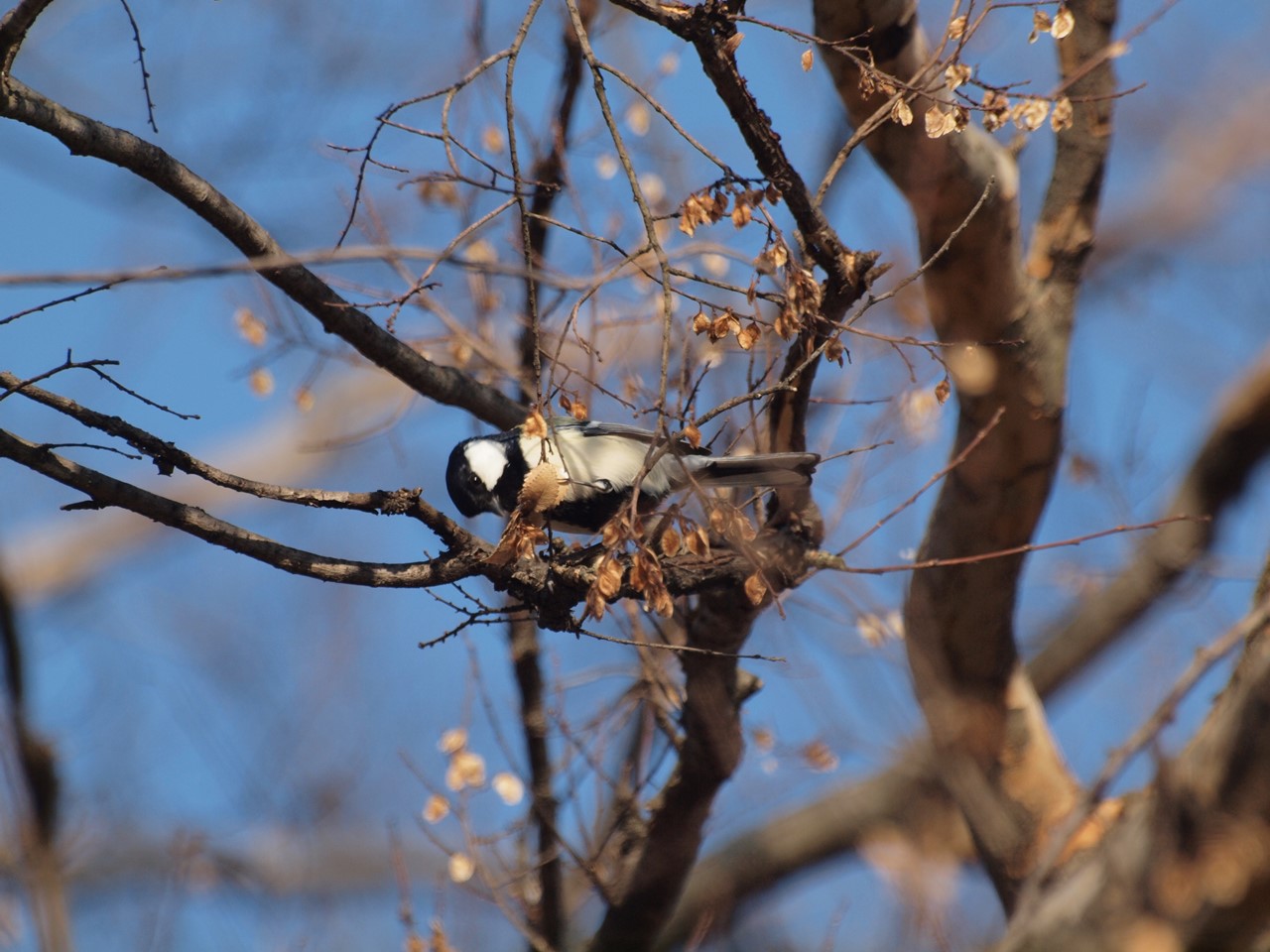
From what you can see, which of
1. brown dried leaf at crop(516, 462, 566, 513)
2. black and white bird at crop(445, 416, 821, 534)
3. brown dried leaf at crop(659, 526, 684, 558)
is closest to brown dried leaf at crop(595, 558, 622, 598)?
brown dried leaf at crop(659, 526, 684, 558)

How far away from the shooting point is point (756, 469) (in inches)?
121

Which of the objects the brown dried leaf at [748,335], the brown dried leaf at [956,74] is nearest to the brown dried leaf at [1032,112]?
the brown dried leaf at [956,74]

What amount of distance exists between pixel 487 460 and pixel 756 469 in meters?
1.03

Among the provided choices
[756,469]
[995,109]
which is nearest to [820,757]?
[756,469]

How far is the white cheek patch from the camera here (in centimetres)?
373

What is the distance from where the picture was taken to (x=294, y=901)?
18.3ft

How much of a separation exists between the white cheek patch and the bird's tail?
77cm

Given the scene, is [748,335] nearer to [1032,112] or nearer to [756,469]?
[756,469]

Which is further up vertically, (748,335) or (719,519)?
(748,335)

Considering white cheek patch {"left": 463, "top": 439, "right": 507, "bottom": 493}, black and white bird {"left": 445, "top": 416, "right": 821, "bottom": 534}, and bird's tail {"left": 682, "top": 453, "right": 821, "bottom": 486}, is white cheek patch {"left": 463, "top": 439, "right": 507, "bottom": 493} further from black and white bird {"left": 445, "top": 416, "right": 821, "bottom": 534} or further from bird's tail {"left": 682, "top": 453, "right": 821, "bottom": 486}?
bird's tail {"left": 682, "top": 453, "right": 821, "bottom": 486}

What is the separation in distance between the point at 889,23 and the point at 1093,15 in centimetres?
66

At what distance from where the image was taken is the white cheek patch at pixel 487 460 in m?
3.73

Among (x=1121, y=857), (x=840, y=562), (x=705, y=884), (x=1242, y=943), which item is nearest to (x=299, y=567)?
(x=840, y=562)

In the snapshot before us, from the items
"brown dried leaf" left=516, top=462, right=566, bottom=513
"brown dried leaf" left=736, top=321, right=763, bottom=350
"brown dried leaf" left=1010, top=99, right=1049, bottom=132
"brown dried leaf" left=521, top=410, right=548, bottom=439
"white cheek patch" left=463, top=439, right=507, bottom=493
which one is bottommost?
"brown dried leaf" left=521, top=410, right=548, bottom=439
